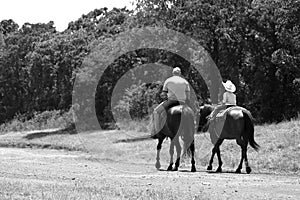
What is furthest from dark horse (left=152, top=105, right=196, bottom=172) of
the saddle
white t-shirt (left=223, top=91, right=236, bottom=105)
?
white t-shirt (left=223, top=91, right=236, bottom=105)

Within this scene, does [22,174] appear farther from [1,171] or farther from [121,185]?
[121,185]

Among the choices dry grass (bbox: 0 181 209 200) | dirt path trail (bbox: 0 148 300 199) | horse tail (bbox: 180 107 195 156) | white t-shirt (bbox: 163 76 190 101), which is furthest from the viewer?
white t-shirt (bbox: 163 76 190 101)

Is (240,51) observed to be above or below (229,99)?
above

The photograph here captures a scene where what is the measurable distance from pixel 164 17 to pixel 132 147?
424 inches

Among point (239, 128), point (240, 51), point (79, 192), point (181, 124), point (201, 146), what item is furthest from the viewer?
point (240, 51)

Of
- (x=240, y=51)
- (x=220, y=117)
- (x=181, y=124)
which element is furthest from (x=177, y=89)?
(x=240, y=51)

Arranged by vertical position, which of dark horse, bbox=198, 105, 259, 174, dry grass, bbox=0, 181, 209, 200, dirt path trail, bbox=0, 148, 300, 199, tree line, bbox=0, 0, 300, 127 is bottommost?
dirt path trail, bbox=0, 148, 300, 199

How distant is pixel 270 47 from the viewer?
32938 millimetres

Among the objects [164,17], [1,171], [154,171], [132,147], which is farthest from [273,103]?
[1,171]

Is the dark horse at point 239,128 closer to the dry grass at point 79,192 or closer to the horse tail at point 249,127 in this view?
the horse tail at point 249,127

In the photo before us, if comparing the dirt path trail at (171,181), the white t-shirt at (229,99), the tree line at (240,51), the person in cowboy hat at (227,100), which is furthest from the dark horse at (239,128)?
the tree line at (240,51)

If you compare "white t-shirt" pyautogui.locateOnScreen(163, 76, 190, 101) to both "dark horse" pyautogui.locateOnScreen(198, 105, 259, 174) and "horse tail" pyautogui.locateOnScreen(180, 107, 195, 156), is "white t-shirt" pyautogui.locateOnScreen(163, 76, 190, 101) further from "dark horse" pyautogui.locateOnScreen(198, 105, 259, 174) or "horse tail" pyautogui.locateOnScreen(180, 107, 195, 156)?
"dark horse" pyautogui.locateOnScreen(198, 105, 259, 174)

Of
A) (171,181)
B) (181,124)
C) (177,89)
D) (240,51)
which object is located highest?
(240,51)

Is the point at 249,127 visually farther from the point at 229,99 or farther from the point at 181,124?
the point at 181,124
